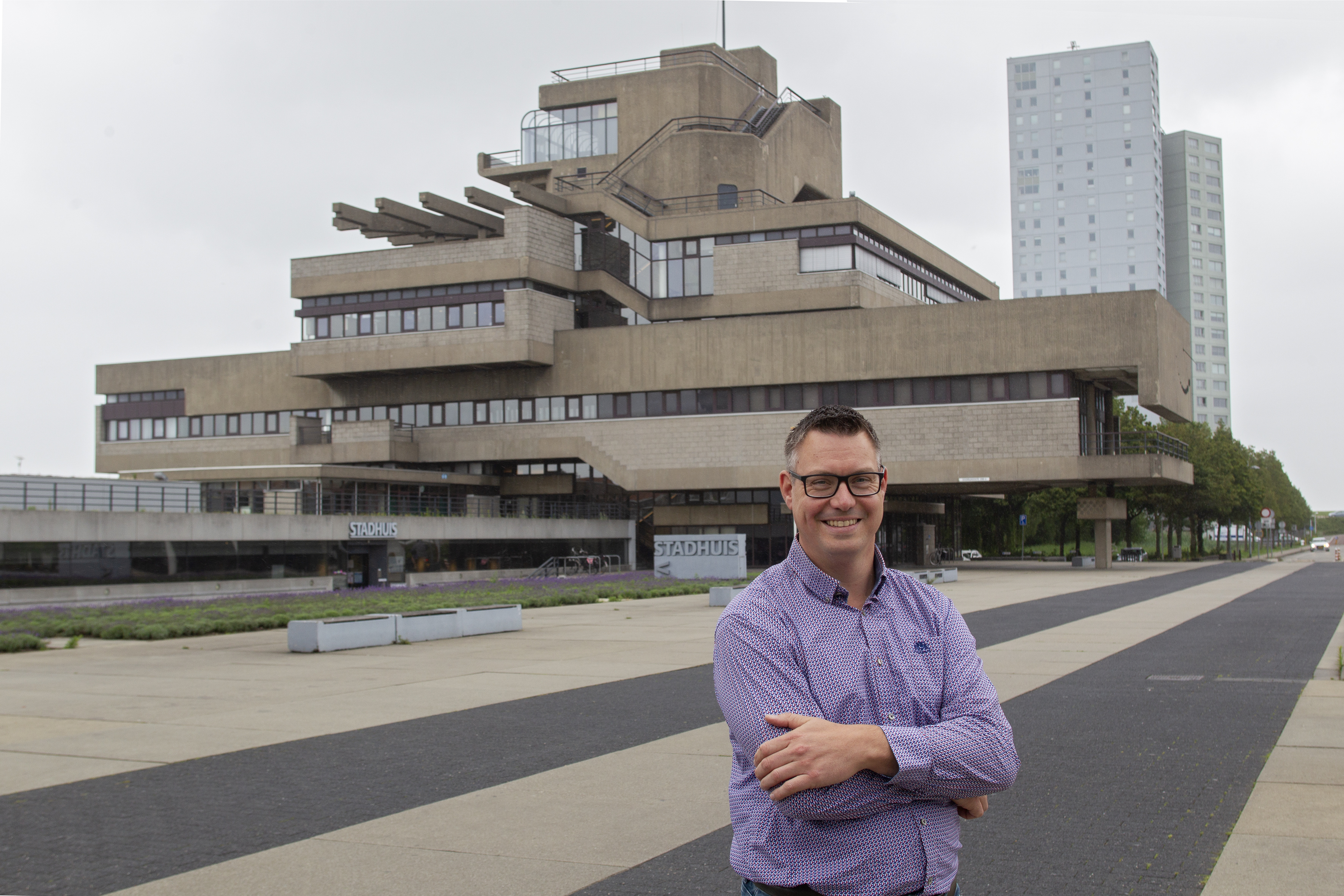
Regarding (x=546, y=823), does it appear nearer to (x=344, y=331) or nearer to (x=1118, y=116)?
(x=344, y=331)

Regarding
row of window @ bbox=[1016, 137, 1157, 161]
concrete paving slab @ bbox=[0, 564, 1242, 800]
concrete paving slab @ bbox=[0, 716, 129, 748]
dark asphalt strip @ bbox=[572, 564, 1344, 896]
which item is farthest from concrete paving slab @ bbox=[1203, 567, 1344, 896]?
row of window @ bbox=[1016, 137, 1157, 161]

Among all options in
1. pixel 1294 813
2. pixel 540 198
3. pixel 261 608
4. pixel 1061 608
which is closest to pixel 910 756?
pixel 1294 813

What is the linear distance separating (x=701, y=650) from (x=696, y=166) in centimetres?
5250

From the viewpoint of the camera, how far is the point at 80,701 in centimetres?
1377

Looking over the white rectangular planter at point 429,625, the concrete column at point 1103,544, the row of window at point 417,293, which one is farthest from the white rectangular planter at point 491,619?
the concrete column at point 1103,544

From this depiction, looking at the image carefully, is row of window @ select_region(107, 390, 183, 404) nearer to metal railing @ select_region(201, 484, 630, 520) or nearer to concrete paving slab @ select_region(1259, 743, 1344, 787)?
metal railing @ select_region(201, 484, 630, 520)

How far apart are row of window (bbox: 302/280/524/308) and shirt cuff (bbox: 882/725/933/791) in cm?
6083

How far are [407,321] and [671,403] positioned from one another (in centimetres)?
1489

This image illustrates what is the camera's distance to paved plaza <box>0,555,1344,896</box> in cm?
691

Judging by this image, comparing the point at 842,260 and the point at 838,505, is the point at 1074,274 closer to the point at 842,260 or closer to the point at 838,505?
the point at 842,260

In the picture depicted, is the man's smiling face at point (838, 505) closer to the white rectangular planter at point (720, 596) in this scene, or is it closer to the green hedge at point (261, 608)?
the green hedge at point (261, 608)

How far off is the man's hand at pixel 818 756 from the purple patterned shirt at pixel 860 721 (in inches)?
1.7

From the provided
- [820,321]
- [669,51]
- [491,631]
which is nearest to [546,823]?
[491,631]

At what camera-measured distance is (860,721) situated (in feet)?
11.4
